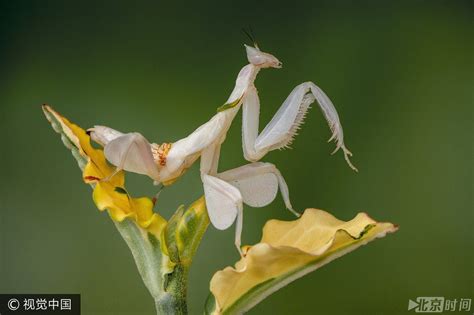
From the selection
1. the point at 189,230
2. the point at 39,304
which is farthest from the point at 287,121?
the point at 39,304

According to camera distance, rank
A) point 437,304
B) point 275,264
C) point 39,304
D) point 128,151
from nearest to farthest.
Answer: point 275,264 < point 128,151 < point 39,304 < point 437,304

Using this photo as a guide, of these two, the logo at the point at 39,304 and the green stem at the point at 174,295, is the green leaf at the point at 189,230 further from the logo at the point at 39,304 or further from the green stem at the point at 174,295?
the logo at the point at 39,304

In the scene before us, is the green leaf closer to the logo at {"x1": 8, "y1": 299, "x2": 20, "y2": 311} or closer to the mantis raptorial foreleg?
the mantis raptorial foreleg

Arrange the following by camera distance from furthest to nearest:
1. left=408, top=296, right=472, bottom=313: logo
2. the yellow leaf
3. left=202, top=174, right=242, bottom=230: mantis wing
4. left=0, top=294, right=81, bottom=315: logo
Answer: left=408, top=296, right=472, bottom=313: logo
left=0, top=294, right=81, bottom=315: logo
left=202, top=174, right=242, bottom=230: mantis wing
the yellow leaf

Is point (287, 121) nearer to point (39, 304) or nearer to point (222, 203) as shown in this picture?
point (222, 203)

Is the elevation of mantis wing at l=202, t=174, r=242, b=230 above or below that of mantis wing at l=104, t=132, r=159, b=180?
below

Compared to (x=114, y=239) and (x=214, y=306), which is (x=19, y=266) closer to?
(x=114, y=239)

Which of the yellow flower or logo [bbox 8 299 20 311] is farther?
logo [bbox 8 299 20 311]

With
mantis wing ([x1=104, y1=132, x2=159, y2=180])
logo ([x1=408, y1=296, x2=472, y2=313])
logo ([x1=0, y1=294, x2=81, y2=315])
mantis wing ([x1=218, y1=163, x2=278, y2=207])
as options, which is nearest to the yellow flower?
mantis wing ([x1=104, y1=132, x2=159, y2=180])
